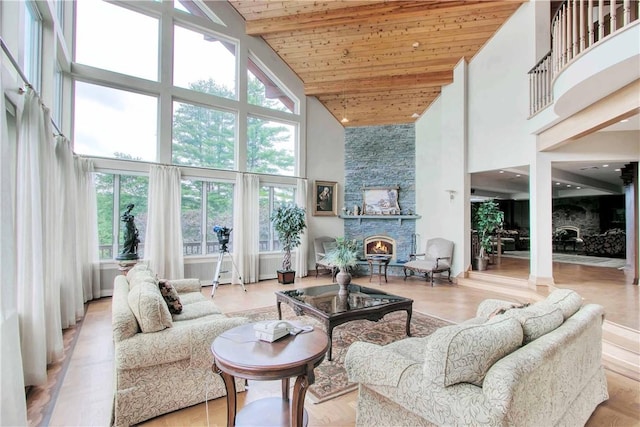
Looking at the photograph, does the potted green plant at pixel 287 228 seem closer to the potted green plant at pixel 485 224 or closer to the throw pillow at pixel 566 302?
the potted green plant at pixel 485 224

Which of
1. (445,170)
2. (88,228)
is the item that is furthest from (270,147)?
(445,170)

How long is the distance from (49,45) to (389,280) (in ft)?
22.9

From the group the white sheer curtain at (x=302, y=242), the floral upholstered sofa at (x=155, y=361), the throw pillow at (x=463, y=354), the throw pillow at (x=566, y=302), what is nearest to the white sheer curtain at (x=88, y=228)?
the floral upholstered sofa at (x=155, y=361)

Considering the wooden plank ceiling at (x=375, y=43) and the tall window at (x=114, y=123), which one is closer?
the tall window at (x=114, y=123)

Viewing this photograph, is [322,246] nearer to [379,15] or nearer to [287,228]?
[287,228]

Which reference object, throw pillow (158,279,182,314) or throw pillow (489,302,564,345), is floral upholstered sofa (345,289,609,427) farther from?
throw pillow (158,279,182,314)

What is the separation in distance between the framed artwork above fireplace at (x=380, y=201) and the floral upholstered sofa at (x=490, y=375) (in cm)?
613

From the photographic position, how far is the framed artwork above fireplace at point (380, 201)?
26.8 feet

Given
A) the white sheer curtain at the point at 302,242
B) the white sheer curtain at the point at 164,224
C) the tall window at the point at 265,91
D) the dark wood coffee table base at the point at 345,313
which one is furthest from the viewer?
the white sheer curtain at the point at 302,242

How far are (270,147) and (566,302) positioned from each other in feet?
21.0

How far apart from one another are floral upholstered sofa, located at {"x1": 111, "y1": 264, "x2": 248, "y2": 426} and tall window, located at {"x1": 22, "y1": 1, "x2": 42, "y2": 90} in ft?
9.42

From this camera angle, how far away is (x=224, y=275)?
659cm

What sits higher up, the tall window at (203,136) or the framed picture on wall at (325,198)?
the tall window at (203,136)

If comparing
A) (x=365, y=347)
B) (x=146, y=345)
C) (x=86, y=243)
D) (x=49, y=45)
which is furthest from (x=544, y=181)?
(x=86, y=243)
